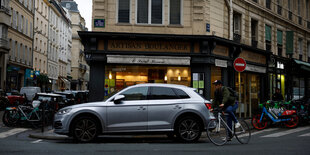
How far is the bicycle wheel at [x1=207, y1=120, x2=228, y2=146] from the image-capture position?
9.71m

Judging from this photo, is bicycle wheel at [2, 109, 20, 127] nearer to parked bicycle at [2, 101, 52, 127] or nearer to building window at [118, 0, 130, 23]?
parked bicycle at [2, 101, 52, 127]

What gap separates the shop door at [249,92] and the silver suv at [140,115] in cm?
1175

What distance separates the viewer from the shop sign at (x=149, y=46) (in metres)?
18.1

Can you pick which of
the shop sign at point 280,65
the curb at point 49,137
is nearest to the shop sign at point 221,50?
the shop sign at point 280,65

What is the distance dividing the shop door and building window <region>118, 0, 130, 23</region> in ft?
25.2

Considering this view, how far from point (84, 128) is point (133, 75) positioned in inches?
329

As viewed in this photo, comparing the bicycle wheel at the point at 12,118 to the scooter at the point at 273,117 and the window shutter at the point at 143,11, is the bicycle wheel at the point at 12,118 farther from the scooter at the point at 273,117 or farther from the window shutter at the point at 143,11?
the scooter at the point at 273,117

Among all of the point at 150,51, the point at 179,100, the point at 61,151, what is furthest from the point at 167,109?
the point at 150,51

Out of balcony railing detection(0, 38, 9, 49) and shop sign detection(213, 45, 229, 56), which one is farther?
balcony railing detection(0, 38, 9, 49)

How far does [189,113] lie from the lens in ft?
34.4

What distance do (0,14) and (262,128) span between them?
32467 millimetres

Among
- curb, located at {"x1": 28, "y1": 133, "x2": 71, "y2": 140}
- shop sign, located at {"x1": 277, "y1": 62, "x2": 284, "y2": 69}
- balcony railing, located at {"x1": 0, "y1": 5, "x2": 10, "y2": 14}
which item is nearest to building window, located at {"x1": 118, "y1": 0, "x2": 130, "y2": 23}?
curb, located at {"x1": 28, "y1": 133, "x2": 71, "y2": 140}

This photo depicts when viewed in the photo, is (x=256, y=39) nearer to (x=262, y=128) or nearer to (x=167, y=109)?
(x=262, y=128)

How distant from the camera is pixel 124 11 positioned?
18.6 metres
